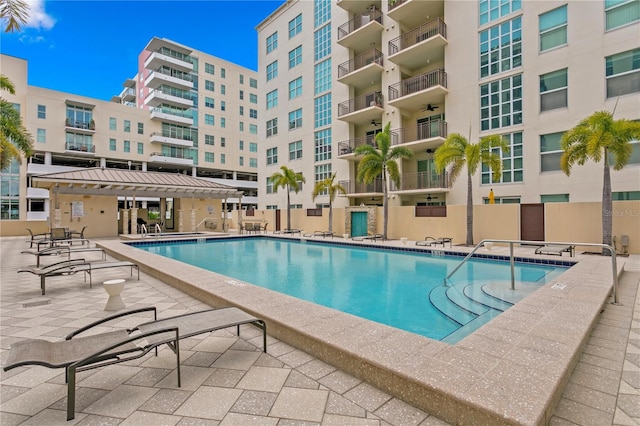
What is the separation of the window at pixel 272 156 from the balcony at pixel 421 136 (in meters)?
13.3

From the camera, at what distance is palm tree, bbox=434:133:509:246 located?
45.3ft

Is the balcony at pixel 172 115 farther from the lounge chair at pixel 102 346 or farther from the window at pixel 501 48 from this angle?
the lounge chair at pixel 102 346

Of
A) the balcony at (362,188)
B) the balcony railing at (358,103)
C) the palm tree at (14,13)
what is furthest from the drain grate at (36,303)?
the balcony railing at (358,103)

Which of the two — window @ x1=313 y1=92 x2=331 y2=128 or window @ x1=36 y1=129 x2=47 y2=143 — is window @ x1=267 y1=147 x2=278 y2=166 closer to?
window @ x1=313 y1=92 x2=331 y2=128

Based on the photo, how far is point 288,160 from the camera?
2944cm

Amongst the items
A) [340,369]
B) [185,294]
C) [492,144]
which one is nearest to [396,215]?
[492,144]

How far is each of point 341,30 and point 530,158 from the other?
54.6 feet

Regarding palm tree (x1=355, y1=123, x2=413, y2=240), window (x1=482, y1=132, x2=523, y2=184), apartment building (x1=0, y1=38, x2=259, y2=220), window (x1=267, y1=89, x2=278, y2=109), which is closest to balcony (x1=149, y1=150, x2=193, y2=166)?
apartment building (x1=0, y1=38, x2=259, y2=220)

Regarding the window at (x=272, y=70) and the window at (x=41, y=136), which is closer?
the window at (x=272, y=70)

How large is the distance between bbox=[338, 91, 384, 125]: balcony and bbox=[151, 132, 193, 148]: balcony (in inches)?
1067

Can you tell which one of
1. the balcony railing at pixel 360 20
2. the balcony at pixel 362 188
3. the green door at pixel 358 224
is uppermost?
the balcony railing at pixel 360 20

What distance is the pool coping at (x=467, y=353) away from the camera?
89.0 inches

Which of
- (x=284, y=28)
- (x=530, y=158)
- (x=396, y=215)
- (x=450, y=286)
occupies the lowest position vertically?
(x=450, y=286)

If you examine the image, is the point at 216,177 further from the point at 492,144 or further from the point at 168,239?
the point at 492,144
